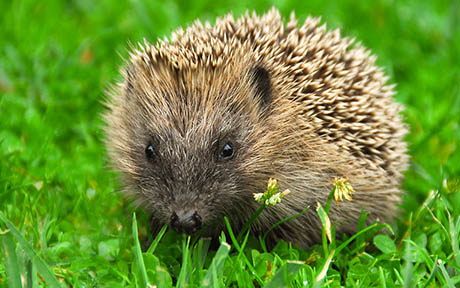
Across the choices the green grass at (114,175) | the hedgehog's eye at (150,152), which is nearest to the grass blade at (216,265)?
the green grass at (114,175)

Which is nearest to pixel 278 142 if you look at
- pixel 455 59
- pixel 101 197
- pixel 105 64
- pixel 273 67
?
pixel 273 67

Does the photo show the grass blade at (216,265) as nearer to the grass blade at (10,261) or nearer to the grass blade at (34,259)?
the grass blade at (34,259)

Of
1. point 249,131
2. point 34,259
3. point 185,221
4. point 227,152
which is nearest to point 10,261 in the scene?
point 34,259

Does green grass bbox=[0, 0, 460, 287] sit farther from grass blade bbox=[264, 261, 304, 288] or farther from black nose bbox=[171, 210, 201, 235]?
black nose bbox=[171, 210, 201, 235]

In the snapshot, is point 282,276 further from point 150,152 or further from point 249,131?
point 150,152

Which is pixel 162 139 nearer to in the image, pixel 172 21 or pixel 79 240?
pixel 79 240

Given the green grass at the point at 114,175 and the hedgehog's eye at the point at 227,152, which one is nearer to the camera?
the green grass at the point at 114,175

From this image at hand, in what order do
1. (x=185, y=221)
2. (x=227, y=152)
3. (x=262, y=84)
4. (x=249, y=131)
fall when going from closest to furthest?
(x=185, y=221), (x=227, y=152), (x=249, y=131), (x=262, y=84)
